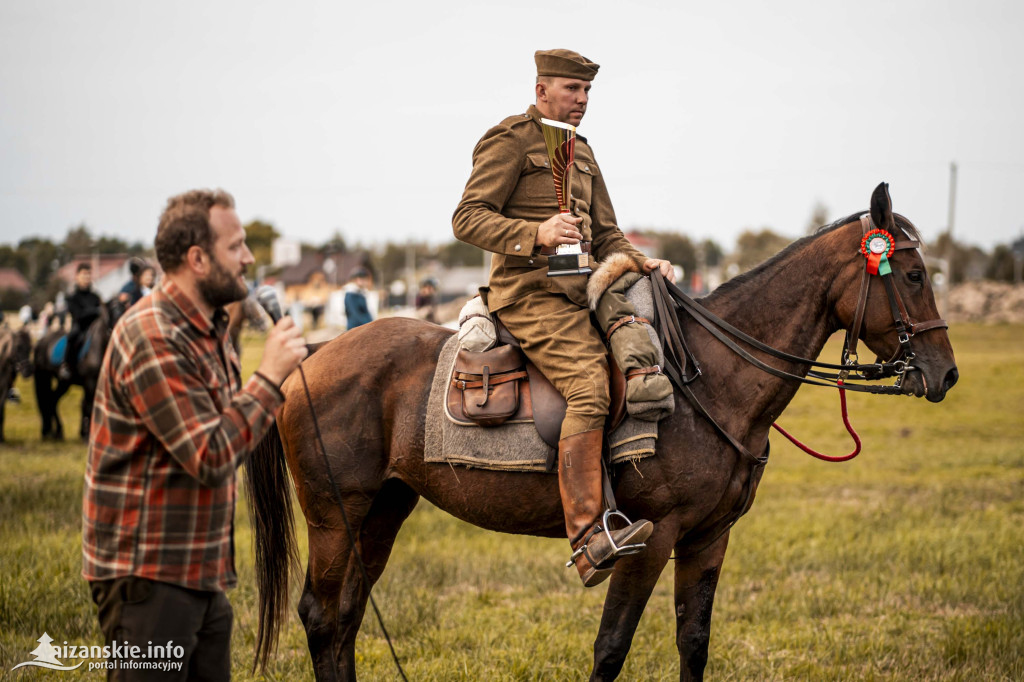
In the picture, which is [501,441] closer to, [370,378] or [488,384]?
[488,384]

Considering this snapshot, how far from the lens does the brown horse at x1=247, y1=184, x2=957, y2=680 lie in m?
4.08

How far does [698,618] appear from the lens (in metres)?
4.37

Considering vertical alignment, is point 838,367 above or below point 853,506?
above

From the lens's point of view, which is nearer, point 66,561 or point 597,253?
point 597,253

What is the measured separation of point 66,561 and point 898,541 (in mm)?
7482

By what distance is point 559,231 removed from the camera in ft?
12.8

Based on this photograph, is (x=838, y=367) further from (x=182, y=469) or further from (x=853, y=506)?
(x=853, y=506)

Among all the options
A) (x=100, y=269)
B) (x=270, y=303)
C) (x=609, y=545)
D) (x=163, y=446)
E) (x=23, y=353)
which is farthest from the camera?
(x=100, y=269)

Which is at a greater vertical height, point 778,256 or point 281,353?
point 778,256

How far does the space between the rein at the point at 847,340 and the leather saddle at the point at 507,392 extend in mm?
351

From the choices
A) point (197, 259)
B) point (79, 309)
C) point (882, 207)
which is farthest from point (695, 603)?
point (79, 309)

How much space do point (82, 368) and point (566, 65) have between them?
1126 centimetres

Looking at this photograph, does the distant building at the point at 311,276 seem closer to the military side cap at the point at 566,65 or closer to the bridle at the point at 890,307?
the military side cap at the point at 566,65

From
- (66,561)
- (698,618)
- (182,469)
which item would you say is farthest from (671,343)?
(66,561)
